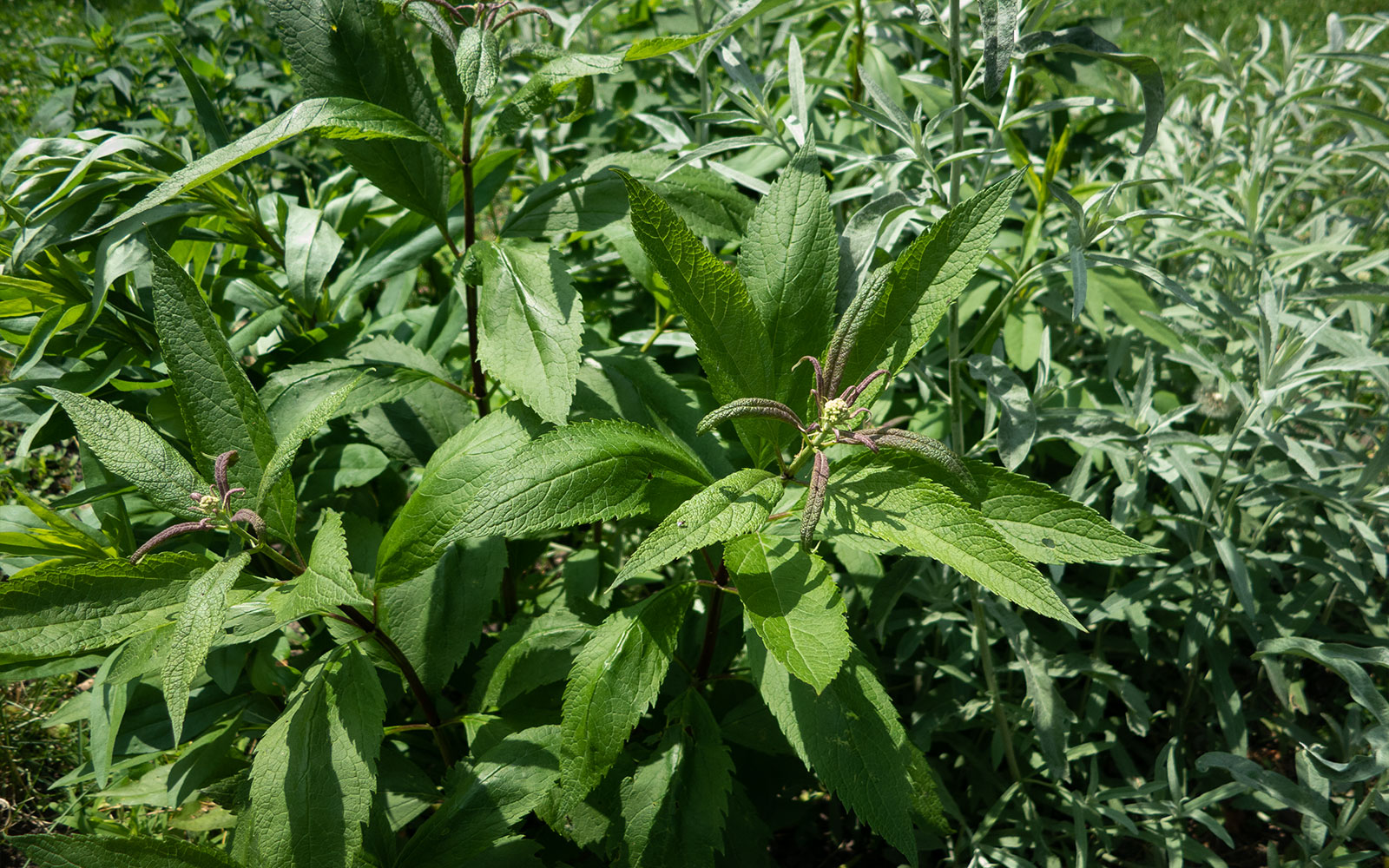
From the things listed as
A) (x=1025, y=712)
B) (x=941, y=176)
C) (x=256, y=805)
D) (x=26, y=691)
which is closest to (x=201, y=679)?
(x=256, y=805)

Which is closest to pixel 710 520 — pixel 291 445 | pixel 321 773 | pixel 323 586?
pixel 323 586

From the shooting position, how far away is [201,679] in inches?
73.5

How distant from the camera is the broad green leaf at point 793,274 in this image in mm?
1456

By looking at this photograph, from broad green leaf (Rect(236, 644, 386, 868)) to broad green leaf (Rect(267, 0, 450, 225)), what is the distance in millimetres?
923

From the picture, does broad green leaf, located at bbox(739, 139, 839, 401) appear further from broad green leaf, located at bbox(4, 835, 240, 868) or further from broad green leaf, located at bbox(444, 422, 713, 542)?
broad green leaf, located at bbox(4, 835, 240, 868)

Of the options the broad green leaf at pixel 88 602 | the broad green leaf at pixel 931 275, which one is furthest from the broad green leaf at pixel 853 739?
the broad green leaf at pixel 88 602

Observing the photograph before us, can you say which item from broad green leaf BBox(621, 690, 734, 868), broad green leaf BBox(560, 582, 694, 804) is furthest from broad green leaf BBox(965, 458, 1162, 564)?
broad green leaf BBox(621, 690, 734, 868)

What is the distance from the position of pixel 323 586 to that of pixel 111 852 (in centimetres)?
59

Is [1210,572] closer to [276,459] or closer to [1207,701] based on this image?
[1207,701]

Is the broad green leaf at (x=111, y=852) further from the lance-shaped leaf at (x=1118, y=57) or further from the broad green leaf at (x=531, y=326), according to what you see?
the lance-shaped leaf at (x=1118, y=57)

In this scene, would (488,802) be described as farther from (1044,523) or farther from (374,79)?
(374,79)

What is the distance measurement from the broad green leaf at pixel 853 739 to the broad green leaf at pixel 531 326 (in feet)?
1.93

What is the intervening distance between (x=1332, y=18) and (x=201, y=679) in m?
3.43

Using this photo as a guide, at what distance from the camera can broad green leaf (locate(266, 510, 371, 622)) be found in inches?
50.0
